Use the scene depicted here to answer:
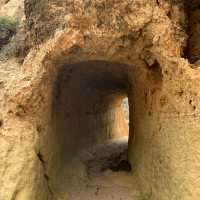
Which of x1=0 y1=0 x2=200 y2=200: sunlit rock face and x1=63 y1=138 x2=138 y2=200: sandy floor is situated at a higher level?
x1=0 y1=0 x2=200 y2=200: sunlit rock face

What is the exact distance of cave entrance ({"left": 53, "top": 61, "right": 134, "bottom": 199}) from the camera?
14.8 feet

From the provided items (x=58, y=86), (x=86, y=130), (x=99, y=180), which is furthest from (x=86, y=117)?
(x=58, y=86)

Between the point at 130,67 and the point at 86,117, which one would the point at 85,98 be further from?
the point at 130,67

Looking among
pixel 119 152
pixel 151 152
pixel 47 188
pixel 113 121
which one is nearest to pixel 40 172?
pixel 47 188

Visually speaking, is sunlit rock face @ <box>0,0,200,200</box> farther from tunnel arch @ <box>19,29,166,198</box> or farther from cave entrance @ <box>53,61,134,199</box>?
cave entrance @ <box>53,61,134,199</box>

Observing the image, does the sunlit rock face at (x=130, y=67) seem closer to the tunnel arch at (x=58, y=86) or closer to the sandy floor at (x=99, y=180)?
the tunnel arch at (x=58, y=86)

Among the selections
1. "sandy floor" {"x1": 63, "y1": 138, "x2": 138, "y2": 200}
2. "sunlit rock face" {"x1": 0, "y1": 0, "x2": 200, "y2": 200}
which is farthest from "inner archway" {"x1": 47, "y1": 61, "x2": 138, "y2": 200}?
"sunlit rock face" {"x1": 0, "y1": 0, "x2": 200, "y2": 200}

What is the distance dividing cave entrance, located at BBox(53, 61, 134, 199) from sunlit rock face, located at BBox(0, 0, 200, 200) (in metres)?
0.20

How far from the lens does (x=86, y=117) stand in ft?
19.7

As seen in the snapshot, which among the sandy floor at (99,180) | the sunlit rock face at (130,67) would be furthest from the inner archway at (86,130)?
the sunlit rock face at (130,67)

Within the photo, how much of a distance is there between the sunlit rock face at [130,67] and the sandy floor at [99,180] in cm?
22

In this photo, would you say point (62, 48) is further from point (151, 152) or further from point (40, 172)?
point (151, 152)

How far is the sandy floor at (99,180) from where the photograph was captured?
4.30 meters

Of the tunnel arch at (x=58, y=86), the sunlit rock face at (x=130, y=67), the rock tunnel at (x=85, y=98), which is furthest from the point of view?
the rock tunnel at (x=85, y=98)
